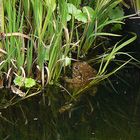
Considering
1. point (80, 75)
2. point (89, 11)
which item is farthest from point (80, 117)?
point (89, 11)

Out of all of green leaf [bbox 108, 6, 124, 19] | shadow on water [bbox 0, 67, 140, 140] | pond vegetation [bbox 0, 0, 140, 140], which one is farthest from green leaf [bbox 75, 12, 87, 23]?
shadow on water [bbox 0, 67, 140, 140]

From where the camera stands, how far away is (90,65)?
2.26 metres

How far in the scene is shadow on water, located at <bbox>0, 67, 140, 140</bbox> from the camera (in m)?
1.86

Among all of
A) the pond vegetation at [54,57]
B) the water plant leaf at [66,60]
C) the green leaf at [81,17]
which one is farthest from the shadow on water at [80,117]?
the green leaf at [81,17]

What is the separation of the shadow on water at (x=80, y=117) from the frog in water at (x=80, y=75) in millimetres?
78

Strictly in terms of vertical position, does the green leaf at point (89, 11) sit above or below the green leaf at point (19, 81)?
above

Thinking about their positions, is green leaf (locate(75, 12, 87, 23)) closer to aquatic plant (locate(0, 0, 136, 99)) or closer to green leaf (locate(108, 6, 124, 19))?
aquatic plant (locate(0, 0, 136, 99))

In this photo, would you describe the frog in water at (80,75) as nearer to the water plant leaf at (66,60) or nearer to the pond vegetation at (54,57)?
the pond vegetation at (54,57)

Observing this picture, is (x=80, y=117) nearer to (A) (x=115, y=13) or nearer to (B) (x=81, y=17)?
(B) (x=81, y=17)

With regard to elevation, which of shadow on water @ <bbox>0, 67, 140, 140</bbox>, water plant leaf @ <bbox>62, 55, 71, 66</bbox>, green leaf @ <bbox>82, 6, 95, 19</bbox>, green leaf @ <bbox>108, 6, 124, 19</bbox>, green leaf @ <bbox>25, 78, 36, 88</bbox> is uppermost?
green leaf @ <bbox>82, 6, 95, 19</bbox>

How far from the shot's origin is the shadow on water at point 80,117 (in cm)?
186

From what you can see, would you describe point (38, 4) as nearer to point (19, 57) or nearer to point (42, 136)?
point (19, 57)

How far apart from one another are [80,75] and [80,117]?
0.28 meters

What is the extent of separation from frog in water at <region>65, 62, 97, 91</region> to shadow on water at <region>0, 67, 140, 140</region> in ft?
0.26
